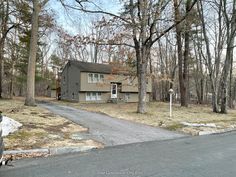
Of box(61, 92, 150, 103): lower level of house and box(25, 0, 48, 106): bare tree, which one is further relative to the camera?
box(61, 92, 150, 103): lower level of house

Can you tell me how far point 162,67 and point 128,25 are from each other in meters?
31.0

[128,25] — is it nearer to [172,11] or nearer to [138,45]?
[138,45]

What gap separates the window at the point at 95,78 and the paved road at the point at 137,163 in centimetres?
3006

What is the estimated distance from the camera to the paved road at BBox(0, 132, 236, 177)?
5719 millimetres

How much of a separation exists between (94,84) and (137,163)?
32.4 metres

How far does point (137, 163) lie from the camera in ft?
21.6

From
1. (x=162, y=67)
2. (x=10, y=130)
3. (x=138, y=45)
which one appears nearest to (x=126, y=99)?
(x=162, y=67)

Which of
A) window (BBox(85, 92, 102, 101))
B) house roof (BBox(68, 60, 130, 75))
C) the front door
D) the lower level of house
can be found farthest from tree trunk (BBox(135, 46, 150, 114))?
the front door

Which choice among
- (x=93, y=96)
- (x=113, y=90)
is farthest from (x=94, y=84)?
(x=113, y=90)

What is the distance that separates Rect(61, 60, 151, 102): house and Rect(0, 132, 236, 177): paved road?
2777 cm

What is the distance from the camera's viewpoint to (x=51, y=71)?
2495 inches

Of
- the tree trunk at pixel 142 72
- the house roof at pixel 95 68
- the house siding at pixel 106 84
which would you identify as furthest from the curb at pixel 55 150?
the house siding at pixel 106 84

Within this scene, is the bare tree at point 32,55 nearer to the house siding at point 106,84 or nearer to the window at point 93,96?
the house siding at point 106,84

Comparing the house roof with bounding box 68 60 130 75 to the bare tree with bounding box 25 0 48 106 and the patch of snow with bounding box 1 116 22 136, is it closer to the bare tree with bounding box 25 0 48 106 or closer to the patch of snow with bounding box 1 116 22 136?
the bare tree with bounding box 25 0 48 106
